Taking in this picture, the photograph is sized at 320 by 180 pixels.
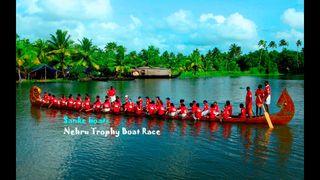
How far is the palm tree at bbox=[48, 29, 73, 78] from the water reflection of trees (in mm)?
11215

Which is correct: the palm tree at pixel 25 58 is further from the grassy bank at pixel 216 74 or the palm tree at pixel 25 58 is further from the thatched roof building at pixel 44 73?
the grassy bank at pixel 216 74

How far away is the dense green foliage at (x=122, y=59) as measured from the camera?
67.9 ft

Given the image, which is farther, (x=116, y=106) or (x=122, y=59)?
(x=122, y=59)

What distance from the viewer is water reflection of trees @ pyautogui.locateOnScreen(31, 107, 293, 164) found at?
6.57 metres

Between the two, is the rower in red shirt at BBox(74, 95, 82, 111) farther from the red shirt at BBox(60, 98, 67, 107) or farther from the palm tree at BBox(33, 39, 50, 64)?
the palm tree at BBox(33, 39, 50, 64)


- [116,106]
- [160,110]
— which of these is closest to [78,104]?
[116,106]

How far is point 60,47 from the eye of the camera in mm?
20812

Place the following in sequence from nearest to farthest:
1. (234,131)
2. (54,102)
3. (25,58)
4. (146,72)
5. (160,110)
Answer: (234,131) → (160,110) → (54,102) → (25,58) → (146,72)

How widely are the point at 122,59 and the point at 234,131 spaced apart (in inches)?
663

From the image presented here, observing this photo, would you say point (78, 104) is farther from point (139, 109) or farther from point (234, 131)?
point (234, 131)

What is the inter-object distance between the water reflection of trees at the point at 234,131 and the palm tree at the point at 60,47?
11.2m
